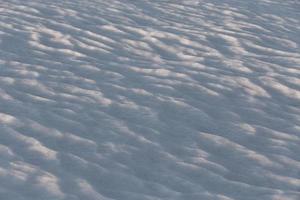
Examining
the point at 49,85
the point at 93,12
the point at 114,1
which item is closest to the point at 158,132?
the point at 49,85

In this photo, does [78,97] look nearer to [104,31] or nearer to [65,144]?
[65,144]

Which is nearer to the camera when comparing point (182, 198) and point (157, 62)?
point (182, 198)

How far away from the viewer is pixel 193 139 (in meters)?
5.58

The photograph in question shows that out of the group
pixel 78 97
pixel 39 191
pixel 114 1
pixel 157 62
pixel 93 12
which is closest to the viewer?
pixel 39 191

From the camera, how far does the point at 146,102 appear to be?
618 centimetres

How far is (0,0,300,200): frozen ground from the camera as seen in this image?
4898 millimetres

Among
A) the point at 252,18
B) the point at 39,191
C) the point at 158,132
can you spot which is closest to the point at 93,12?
the point at 252,18

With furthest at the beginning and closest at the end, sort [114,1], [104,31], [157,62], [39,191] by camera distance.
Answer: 1. [114,1]
2. [104,31]
3. [157,62]
4. [39,191]

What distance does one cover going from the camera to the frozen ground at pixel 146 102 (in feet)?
16.1

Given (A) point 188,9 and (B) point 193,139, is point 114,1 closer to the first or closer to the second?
(A) point 188,9

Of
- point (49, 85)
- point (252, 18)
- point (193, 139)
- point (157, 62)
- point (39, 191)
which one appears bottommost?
point (39, 191)

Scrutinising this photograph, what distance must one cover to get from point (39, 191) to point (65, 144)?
74cm

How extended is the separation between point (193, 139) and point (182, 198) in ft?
3.19

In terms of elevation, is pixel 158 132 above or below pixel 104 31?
below
